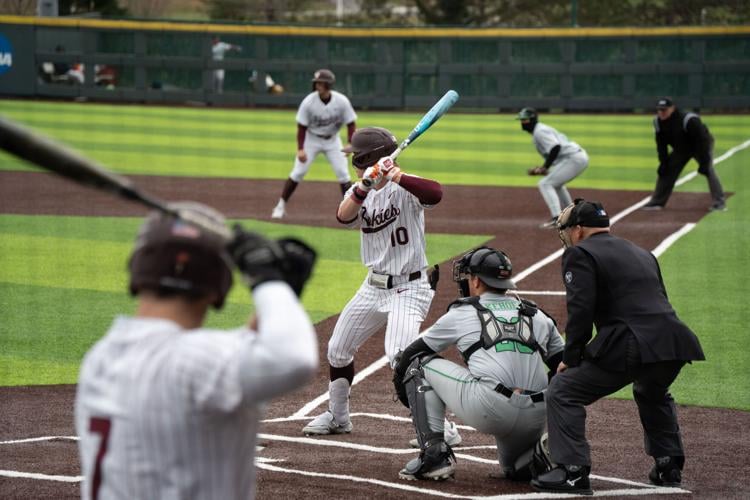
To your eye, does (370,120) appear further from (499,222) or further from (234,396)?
(234,396)

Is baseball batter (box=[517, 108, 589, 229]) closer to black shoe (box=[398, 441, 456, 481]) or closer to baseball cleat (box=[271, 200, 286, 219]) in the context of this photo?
baseball cleat (box=[271, 200, 286, 219])

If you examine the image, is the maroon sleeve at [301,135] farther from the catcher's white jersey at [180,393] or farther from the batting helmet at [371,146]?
the catcher's white jersey at [180,393]

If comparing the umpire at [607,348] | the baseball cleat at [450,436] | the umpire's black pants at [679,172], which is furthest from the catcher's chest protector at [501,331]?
the umpire's black pants at [679,172]

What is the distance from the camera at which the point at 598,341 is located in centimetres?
625

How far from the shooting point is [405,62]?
38.5 metres

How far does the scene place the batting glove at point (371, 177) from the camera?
721 centimetres

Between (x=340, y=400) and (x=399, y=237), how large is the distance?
3.61ft

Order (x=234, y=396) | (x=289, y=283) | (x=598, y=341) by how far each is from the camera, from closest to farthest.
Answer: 1. (x=234, y=396)
2. (x=289, y=283)
3. (x=598, y=341)

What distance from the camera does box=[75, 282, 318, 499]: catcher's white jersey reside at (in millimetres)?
3043

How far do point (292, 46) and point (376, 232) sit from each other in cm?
3168

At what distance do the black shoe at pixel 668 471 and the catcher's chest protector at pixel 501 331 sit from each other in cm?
90

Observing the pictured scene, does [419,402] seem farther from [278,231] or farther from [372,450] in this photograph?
[278,231]

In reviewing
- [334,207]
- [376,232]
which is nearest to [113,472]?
[376,232]

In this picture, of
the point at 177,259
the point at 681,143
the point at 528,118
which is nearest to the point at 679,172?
the point at 681,143
